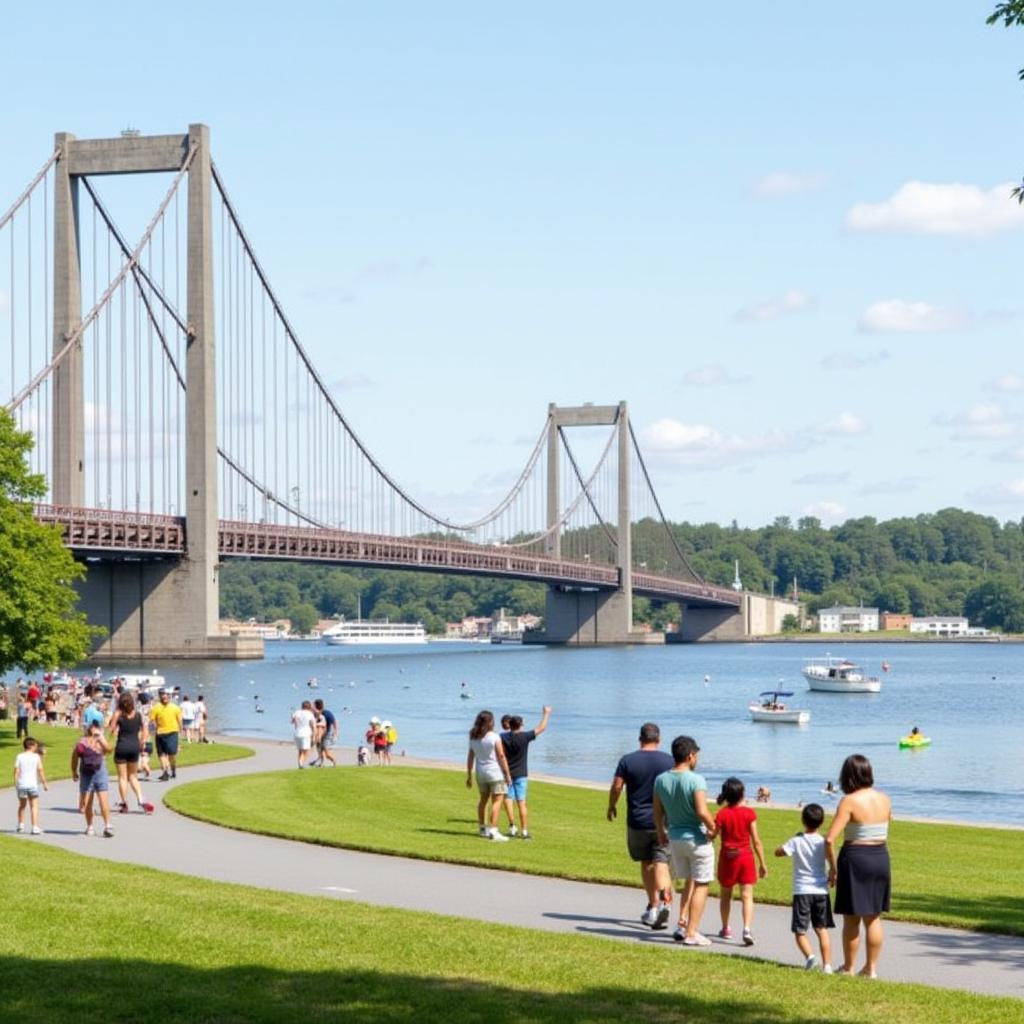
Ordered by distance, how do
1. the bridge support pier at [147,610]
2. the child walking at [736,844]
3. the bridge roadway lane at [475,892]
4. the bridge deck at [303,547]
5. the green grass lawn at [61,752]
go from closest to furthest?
the bridge roadway lane at [475,892], the child walking at [736,844], the green grass lawn at [61,752], the bridge deck at [303,547], the bridge support pier at [147,610]

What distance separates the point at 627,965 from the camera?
13.3 m

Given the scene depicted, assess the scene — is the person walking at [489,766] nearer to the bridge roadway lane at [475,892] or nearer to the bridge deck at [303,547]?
the bridge roadway lane at [475,892]

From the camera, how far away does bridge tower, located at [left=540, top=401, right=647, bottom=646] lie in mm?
170750

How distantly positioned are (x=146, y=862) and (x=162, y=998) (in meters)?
8.94

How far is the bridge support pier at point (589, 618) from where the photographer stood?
17200cm

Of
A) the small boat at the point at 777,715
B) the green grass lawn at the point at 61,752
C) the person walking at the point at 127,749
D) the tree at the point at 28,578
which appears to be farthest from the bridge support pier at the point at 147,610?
the person walking at the point at 127,749

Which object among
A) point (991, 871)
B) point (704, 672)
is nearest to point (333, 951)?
point (991, 871)

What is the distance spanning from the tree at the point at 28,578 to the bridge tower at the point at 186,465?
5446 centimetres

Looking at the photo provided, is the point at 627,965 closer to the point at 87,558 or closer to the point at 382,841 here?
the point at 382,841

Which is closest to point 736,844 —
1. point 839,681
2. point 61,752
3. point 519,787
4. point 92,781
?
point 519,787

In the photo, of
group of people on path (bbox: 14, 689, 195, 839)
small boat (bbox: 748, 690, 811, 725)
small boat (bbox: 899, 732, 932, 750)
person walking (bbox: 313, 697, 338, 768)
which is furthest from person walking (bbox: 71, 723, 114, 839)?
small boat (bbox: 748, 690, 811, 725)

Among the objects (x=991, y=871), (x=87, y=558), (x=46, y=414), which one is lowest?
(x=991, y=871)

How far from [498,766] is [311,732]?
1489 centimetres

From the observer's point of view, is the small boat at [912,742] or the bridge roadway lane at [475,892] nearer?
the bridge roadway lane at [475,892]
